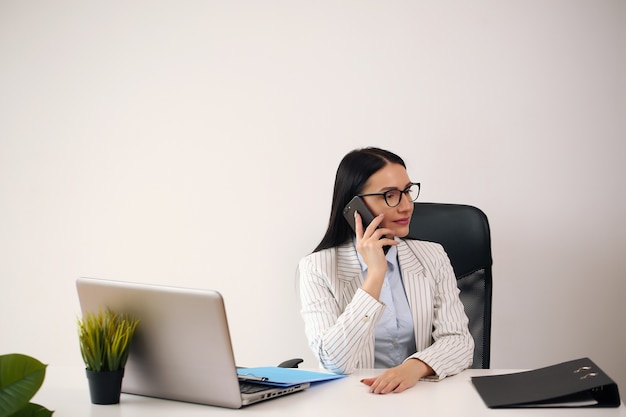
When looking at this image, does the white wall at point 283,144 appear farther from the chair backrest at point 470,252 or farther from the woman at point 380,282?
the woman at point 380,282

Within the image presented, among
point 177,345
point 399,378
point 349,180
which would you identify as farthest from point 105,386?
point 349,180

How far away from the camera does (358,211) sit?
90.3 inches

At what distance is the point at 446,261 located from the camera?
7.94 ft

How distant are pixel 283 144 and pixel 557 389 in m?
1.95

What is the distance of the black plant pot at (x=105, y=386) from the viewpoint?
1.63 meters

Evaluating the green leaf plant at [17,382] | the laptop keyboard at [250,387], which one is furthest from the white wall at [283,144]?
the green leaf plant at [17,382]

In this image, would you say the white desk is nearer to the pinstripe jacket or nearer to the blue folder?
the blue folder

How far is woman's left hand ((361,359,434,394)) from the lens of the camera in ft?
5.66

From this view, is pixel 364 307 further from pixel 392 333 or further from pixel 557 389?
pixel 557 389

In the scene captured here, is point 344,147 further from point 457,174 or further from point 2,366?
point 2,366

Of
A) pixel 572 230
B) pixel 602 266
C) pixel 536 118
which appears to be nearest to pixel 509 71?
pixel 536 118

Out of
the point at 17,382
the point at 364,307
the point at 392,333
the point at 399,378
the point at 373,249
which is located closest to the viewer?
the point at 17,382

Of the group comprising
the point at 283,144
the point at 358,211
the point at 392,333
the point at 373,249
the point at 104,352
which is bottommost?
the point at 392,333

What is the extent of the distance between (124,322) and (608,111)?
2.31 m
